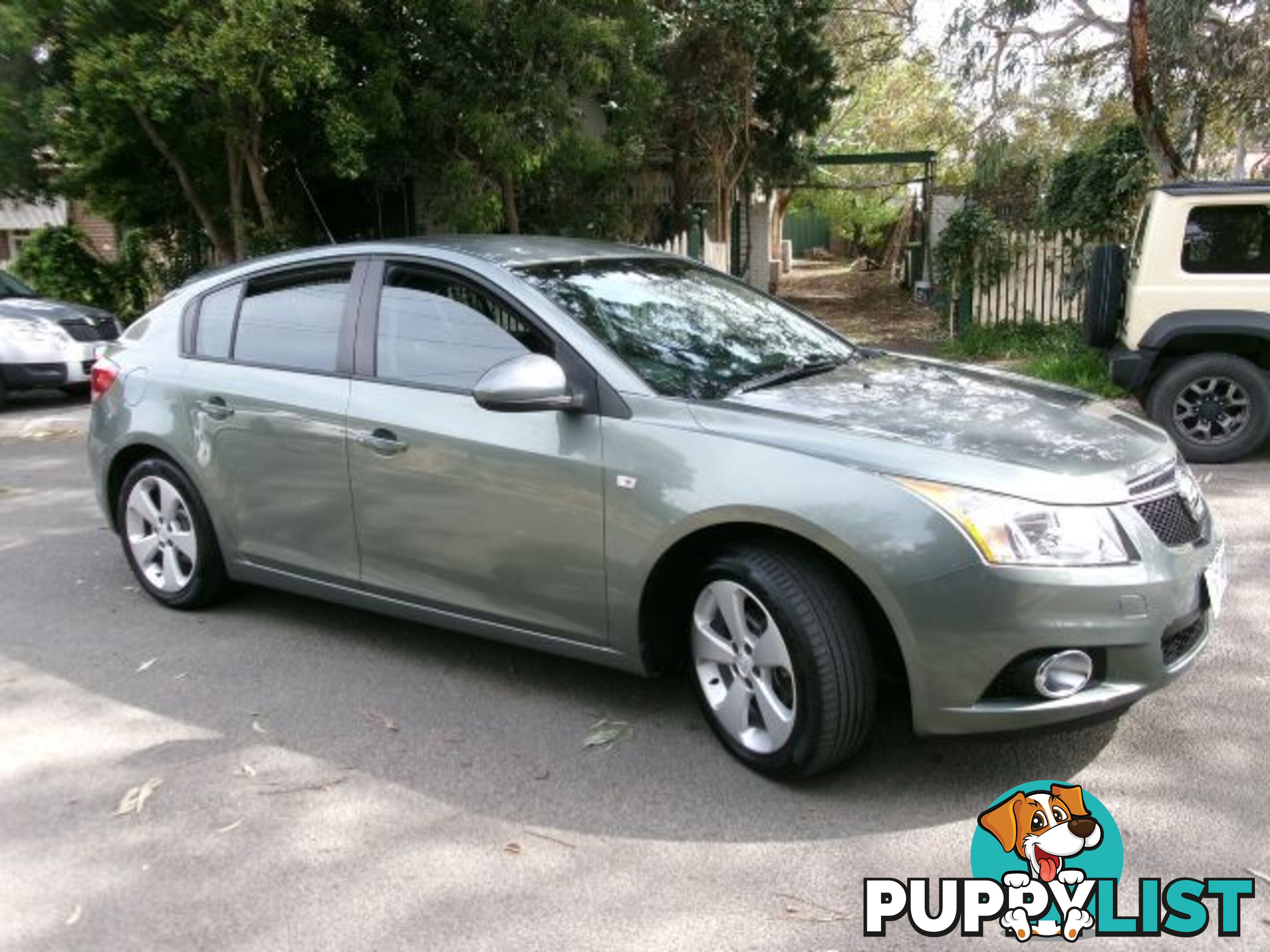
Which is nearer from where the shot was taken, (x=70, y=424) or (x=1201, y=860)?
(x=1201, y=860)

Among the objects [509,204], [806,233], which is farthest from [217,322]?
[806,233]

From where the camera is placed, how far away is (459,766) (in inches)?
148

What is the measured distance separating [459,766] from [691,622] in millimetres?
874

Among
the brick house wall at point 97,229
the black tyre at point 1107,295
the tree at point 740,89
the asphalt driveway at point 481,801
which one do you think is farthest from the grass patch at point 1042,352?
the brick house wall at point 97,229

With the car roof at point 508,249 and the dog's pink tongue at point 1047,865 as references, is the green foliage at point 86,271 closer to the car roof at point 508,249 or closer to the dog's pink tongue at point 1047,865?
the car roof at point 508,249

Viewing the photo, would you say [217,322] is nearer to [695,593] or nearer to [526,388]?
[526,388]

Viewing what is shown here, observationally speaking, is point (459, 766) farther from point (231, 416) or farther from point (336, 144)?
point (336, 144)

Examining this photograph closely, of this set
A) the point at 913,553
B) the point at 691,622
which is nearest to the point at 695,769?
the point at 691,622

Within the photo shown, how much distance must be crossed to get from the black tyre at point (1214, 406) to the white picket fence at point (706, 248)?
992cm

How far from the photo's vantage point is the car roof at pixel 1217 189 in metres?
7.43

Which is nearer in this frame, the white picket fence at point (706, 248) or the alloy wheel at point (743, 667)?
the alloy wheel at point (743, 667)

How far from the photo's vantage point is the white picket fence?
17.3m

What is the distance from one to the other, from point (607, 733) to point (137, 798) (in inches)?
58.4

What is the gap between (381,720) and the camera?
162 inches
